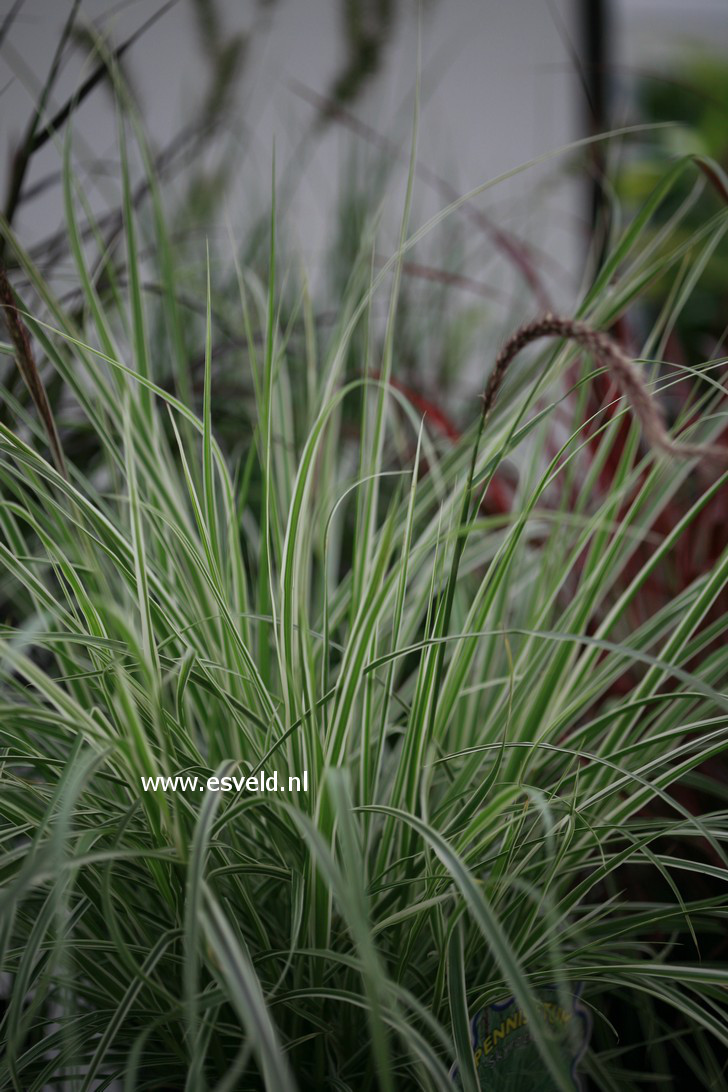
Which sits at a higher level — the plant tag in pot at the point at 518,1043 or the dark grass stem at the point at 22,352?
the dark grass stem at the point at 22,352

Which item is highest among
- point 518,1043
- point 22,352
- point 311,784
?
point 22,352

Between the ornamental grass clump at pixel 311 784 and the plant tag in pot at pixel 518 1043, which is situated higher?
the ornamental grass clump at pixel 311 784

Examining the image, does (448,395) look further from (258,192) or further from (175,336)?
(175,336)

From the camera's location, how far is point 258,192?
2.91 ft

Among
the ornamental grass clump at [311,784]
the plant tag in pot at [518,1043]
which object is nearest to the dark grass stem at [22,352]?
the ornamental grass clump at [311,784]

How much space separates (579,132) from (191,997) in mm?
1489

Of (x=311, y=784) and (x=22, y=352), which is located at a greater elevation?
(x=22, y=352)

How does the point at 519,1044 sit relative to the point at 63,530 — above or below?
below

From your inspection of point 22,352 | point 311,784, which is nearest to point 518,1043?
point 311,784

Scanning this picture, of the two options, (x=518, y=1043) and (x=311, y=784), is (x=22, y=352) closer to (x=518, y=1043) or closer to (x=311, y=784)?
(x=311, y=784)

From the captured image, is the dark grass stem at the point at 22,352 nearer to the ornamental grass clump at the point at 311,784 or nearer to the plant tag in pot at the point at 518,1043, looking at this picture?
the ornamental grass clump at the point at 311,784

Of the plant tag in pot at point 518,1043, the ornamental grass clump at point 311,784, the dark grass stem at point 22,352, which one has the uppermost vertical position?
the dark grass stem at point 22,352

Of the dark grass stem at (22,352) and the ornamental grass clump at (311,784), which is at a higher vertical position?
the dark grass stem at (22,352)

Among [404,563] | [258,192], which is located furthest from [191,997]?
[258,192]
